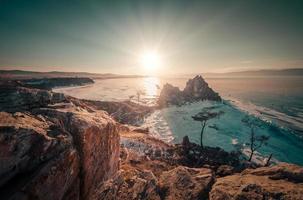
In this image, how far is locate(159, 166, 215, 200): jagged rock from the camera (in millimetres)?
15212

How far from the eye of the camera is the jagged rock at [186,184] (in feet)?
49.9

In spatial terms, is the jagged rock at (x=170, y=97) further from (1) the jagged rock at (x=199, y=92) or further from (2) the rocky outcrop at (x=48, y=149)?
(2) the rocky outcrop at (x=48, y=149)

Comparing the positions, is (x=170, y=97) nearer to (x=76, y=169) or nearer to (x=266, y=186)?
(x=266, y=186)

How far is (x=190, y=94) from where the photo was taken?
400 ft

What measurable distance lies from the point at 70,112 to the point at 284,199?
1400cm

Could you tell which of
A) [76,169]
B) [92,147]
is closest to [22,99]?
[92,147]

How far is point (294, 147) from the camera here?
6438 centimetres

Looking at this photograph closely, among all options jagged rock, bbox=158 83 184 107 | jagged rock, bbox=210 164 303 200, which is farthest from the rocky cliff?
jagged rock, bbox=158 83 184 107

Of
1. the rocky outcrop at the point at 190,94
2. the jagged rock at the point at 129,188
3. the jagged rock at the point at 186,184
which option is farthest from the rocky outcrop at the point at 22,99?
the rocky outcrop at the point at 190,94

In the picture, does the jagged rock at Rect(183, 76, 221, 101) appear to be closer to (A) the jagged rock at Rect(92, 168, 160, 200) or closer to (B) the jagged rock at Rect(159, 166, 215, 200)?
(B) the jagged rock at Rect(159, 166, 215, 200)

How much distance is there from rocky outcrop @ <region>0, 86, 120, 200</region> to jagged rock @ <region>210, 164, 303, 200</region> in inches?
340

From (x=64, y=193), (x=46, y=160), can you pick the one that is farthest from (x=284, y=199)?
(x=46, y=160)

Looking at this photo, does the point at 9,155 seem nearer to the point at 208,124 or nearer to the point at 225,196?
the point at 225,196

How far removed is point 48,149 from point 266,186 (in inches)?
536
